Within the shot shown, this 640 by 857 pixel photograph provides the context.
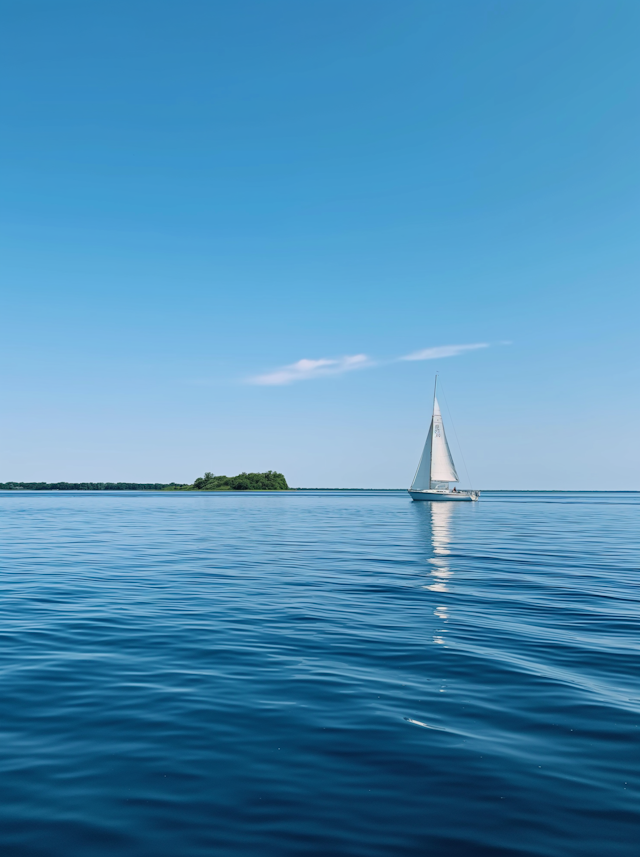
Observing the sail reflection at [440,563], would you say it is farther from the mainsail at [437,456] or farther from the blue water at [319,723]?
the mainsail at [437,456]

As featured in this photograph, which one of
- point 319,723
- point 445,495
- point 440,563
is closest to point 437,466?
point 445,495

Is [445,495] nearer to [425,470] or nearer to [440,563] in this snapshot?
[425,470]

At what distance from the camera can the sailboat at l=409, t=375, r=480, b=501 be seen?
12006 centimetres

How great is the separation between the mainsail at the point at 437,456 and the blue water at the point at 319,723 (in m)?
103

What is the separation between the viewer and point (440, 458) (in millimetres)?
120562

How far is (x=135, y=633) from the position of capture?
42.8 ft

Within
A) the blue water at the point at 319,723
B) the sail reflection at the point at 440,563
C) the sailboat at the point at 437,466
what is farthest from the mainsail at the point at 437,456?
the blue water at the point at 319,723

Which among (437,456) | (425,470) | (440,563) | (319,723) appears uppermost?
(437,456)

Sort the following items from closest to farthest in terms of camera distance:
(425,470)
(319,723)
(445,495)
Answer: (319,723), (445,495), (425,470)

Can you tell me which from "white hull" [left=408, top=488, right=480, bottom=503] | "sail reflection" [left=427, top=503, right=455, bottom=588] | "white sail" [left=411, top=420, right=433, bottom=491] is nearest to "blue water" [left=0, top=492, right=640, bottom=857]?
"sail reflection" [left=427, top=503, right=455, bottom=588]

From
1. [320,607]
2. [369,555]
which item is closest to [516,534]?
[369,555]

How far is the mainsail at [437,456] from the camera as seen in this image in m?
120

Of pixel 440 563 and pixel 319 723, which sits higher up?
pixel 319 723

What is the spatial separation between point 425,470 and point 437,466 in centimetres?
286
